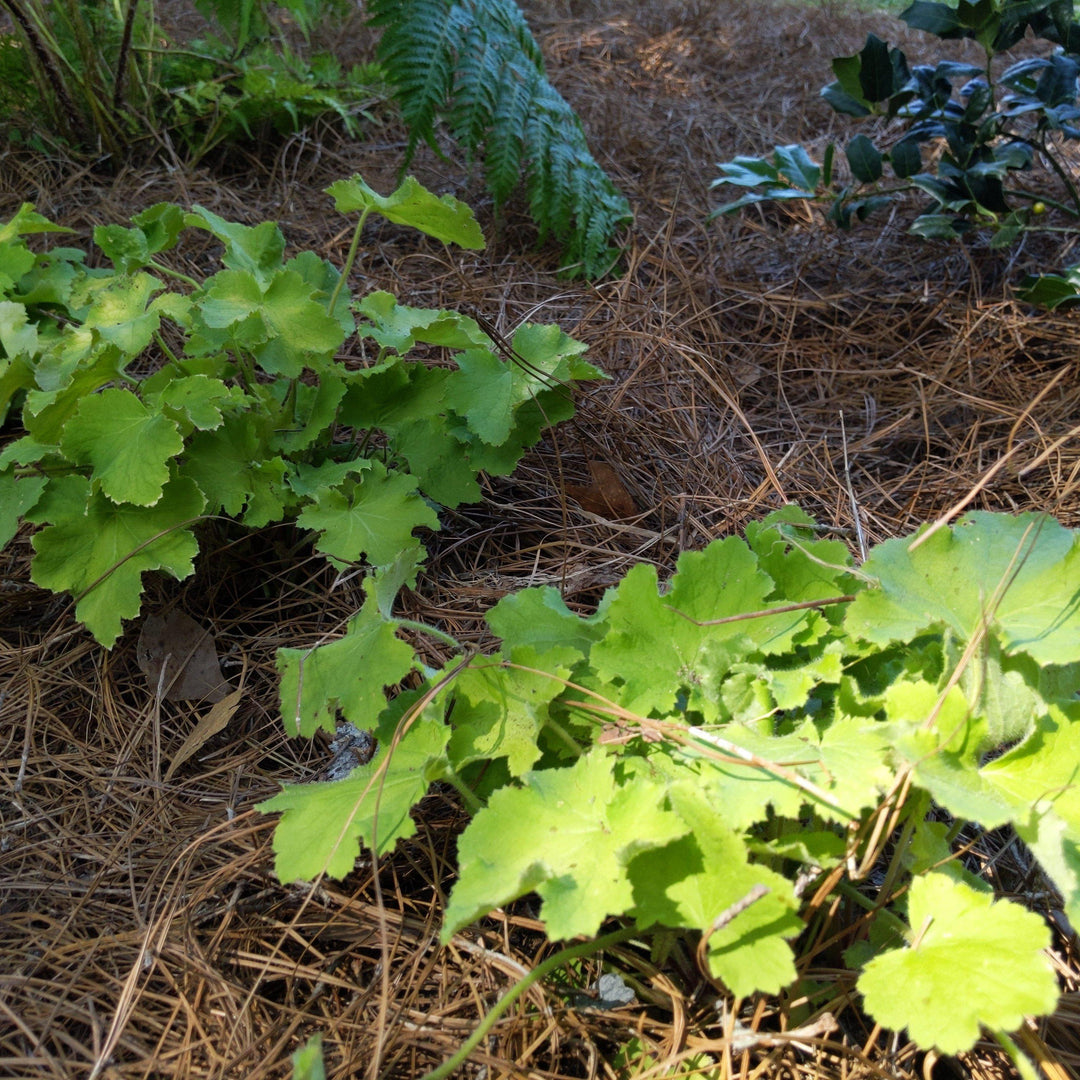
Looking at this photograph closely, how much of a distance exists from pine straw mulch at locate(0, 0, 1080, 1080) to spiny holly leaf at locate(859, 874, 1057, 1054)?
2 centimetres

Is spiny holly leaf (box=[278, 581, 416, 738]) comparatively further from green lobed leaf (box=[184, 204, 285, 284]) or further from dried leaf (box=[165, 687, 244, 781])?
green lobed leaf (box=[184, 204, 285, 284])

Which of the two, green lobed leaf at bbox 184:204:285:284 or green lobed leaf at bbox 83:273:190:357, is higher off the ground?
green lobed leaf at bbox 184:204:285:284

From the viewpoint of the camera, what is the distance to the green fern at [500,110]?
232 centimetres

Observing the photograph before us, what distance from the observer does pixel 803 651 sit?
1.18 metres

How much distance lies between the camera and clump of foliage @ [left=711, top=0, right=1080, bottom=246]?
81.4 inches

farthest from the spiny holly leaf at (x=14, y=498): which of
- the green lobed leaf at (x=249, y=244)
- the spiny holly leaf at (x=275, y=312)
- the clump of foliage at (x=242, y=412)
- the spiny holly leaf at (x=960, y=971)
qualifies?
the spiny holly leaf at (x=960, y=971)

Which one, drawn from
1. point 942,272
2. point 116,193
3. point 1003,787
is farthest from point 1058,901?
point 116,193

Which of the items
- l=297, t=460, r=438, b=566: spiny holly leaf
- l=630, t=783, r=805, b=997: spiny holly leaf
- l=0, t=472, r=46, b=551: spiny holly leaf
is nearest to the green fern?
l=297, t=460, r=438, b=566: spiny holly leaf

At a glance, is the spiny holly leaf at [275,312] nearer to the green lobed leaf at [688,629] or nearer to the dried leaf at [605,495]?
the dried leaf at [605,495]

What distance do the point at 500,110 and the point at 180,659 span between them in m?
1.74

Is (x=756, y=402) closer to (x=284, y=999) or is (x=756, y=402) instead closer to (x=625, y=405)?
(x=625, y=405)

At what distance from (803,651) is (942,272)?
1.84m

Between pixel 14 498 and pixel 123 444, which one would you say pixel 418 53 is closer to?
pixel 123 444

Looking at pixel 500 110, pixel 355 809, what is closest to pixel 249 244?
pixel 500 110
